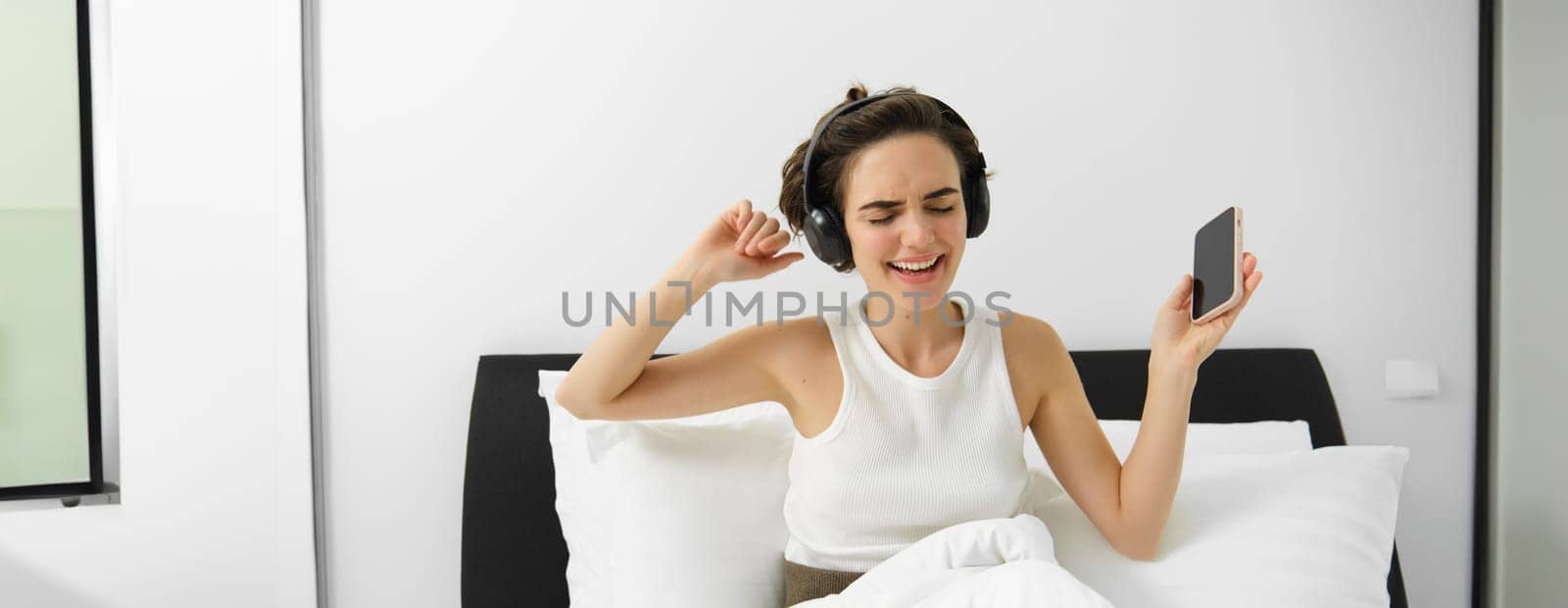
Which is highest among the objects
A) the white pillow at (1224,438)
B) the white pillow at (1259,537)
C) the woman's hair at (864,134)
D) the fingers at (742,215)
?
the woman's hair at (864,134)

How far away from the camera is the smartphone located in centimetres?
115

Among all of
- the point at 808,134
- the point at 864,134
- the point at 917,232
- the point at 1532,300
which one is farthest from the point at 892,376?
the point at 1532,300

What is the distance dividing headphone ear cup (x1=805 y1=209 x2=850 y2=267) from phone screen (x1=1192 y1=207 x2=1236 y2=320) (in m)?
0.42

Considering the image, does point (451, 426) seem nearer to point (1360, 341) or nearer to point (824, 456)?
point (824, 456)

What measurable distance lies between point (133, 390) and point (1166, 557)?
5.27 ft

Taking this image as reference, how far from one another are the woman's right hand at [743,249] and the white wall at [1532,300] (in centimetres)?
150

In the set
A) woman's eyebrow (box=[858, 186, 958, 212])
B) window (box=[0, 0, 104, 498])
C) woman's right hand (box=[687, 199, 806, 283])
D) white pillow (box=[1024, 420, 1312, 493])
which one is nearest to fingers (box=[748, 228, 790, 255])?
woman's right hand (box=[687, 199, 806, 283])

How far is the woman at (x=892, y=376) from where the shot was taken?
4.05ft

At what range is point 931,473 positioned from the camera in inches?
50.1

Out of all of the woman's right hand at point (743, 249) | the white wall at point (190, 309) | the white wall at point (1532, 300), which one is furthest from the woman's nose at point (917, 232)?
the white wall at point (1532, 300)

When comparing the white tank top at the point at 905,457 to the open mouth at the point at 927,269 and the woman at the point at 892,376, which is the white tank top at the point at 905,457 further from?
the open mouth at the point at 927,269

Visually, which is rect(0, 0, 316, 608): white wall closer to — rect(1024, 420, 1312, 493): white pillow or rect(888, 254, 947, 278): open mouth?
rect(888, 254, 947, 278): open mouth

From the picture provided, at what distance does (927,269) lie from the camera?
4.12 ft

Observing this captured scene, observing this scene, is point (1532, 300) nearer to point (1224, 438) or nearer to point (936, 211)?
point (1224, 438)
